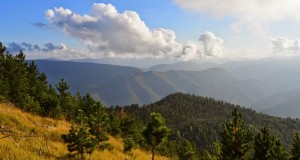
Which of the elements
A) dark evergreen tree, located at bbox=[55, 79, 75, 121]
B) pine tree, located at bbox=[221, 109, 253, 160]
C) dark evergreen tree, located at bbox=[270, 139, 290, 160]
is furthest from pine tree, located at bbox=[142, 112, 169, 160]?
dark evergreen tree, located at bbox=[55, 79, 75, 121]

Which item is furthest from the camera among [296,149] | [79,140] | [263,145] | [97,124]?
[296,149]

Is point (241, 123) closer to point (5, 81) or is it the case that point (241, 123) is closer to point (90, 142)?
point (90, 142)

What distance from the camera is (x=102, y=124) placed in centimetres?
2481

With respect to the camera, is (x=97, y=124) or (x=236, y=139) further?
(x=236, y=139)

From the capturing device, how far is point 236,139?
25781 millimetres

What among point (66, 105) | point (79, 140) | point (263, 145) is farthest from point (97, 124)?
point (66, 105)

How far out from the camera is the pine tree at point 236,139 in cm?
2545

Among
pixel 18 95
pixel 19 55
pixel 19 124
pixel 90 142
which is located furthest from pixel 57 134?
pixel 19 55

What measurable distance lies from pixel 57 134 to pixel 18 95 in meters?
26.9

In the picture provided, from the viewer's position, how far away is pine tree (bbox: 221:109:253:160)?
1002 inches

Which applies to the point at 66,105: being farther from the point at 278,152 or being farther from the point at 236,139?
the point at 278,152

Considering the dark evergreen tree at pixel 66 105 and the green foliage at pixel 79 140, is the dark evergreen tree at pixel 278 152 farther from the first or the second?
the dark evergreen tree at pixel 66 105

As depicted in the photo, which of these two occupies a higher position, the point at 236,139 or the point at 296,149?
the point at 236,139

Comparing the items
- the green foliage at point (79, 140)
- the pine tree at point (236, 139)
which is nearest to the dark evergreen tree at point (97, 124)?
the green foliage at point (79, 140)
